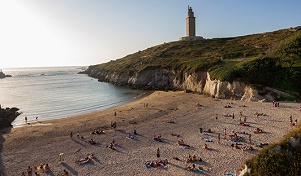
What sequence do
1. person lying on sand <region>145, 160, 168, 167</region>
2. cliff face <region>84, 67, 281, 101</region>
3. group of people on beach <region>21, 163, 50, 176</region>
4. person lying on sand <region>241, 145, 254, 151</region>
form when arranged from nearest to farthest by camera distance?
group of people on beach <region>21, 163, 50, 176</region> < person lying on sand <region>145, 160, 168, 167</region> < person lying on sand <region>241, 145, 254, 151</region> < cliff face <region>84, 67, 281, 101</region>

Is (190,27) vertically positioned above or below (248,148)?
above

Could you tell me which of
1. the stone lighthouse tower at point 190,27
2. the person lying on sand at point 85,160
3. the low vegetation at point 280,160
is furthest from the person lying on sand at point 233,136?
the stone lighthouse tower at point 190,27

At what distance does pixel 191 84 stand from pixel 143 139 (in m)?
37.3

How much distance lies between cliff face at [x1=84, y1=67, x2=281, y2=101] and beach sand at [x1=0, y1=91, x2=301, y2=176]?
3.30 meters

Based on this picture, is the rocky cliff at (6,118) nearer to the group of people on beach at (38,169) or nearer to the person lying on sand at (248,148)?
the group of people on beach at (38,169)

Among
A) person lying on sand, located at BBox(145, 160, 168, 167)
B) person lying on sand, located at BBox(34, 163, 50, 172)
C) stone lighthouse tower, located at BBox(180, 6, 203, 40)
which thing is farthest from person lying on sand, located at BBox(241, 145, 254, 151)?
stone lighthouse tower, located at BBox(180, 6, 203, 40)

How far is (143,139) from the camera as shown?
91.6 ft

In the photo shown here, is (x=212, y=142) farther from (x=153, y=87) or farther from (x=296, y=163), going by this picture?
(x=153, y=87)

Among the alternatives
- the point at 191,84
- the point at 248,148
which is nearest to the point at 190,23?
the point at 191,84

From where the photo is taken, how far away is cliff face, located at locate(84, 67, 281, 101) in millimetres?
44219

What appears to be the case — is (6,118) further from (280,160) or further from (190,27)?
(190,27)

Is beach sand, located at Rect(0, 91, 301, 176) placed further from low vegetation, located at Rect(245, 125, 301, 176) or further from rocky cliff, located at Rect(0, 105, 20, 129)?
low vegetation, located at Rect(245, 125, 301, 176)

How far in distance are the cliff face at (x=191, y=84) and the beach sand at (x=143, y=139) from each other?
3.30 meters

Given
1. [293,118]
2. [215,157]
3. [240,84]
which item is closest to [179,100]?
[240,84]
